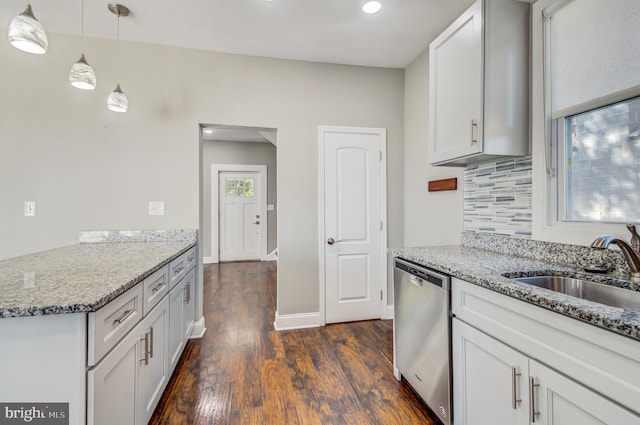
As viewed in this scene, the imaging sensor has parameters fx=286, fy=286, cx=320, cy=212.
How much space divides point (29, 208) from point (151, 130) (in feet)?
3.92

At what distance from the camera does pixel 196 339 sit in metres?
2.62

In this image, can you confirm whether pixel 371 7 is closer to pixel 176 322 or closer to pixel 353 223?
pixel 353 223

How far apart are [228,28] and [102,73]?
1213 mm

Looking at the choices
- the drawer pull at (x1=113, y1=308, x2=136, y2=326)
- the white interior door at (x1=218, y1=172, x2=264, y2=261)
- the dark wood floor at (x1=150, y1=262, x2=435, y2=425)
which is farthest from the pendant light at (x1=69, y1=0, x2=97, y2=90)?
the white interior door at (x1=218, y1=172, x2=264, y2=261)

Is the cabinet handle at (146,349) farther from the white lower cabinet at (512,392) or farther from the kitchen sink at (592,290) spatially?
the kitchen sink at (592,290)

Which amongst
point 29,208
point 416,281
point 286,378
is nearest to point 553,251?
point 416,281

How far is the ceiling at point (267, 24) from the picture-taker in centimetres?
212

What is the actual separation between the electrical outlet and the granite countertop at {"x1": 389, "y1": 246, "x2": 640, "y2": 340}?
3.01 metres

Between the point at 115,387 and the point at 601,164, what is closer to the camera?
the point at 115,387

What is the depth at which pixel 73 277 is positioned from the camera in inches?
50.8

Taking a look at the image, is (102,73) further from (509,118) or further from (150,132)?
(509,118)

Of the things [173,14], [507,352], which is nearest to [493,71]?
[507,352]

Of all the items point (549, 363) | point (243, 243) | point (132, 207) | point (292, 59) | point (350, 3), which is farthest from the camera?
point (243, 243)

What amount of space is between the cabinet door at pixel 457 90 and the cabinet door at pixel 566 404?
1.17 metres
